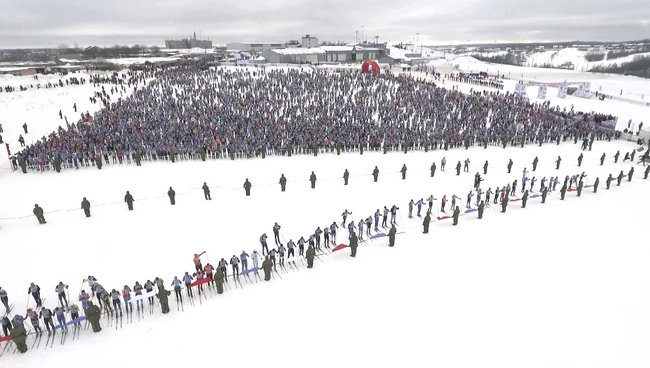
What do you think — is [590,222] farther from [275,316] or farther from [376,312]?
[275,316]

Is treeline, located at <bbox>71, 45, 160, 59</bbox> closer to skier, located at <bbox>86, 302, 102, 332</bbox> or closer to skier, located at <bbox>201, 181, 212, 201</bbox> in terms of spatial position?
skier, located at <bbox>201, 181, 212, 201</bbox>

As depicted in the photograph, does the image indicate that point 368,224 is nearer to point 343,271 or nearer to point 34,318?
point 343,271

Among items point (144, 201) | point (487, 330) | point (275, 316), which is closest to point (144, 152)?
point (144, 201)

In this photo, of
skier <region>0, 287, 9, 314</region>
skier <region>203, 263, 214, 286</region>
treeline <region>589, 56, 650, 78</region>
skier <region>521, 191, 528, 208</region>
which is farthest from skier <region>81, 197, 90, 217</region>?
treeline <region>589, 56, 650, 78</region>

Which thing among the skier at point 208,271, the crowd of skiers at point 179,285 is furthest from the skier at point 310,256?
the skier at point 208,271

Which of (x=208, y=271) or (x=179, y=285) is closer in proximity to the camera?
(x=179, y=285)

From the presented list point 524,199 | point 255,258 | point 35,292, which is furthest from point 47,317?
point 524,199

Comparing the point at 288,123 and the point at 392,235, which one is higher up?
the point at 288,123

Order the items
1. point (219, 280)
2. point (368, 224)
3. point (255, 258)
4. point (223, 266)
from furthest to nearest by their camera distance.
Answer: point (368, 224), point (255, 258), point (223, 266), point (219, 280)
